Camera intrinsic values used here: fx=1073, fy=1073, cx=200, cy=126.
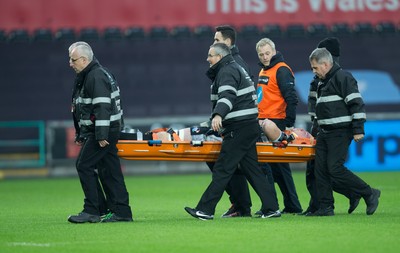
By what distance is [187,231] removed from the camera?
10.8 m

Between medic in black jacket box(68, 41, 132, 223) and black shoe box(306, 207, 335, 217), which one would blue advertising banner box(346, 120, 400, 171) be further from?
medic in black jacket box(68, 41, 132, 223)

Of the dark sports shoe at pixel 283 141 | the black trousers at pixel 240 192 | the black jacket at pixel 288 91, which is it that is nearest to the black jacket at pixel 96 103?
the black trousers at pixel 240 192

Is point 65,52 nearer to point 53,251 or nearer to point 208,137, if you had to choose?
point 208,137

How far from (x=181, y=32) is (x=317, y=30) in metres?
3.09

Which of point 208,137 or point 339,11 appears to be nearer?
point 208,137

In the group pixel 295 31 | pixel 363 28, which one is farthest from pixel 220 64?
pixel 363 28

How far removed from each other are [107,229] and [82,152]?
1.13 m

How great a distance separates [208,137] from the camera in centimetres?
1266

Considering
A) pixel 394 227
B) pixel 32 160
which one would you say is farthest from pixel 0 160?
pixel 394 227

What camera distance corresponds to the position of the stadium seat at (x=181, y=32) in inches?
917

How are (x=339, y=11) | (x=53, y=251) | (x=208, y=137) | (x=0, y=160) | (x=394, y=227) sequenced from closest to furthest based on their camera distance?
(x=53, y=251), (x=394, y=227), (x=208, y=137), (x=0, y=160), (x=339, y=11)

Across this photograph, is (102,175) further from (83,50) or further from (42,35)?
(42,35)

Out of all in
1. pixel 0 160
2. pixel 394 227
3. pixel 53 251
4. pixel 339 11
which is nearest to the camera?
pixel 53 251

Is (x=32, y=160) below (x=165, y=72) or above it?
below
